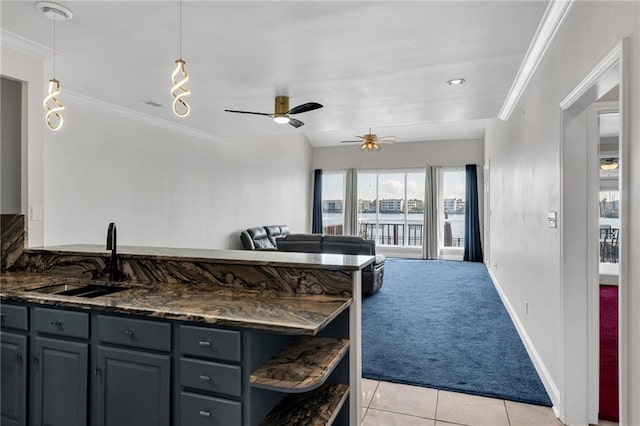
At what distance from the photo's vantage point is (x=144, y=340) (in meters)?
1.81

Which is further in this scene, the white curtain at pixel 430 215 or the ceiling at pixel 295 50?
the white curtain at pixel 430 215

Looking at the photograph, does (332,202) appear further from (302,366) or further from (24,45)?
(302,366)

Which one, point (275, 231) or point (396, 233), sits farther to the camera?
point (396, 233)

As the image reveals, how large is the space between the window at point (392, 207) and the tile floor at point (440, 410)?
25.1ft

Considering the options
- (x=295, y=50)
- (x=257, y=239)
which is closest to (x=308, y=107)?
(x=295, y=50)

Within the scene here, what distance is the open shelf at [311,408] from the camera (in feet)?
5.80

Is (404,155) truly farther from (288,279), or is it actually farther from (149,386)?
(149,386)

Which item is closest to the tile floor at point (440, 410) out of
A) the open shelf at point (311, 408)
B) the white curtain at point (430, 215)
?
the open shelf at point (311, 408)

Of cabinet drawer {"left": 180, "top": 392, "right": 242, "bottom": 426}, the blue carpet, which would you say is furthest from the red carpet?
cabinet drawer {"left": 180, "top": 392, "right": 242, "bottom": 426}

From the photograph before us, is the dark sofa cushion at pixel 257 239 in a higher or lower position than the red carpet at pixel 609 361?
higher

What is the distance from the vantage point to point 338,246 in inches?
208

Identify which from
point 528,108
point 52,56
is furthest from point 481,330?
point 52,56

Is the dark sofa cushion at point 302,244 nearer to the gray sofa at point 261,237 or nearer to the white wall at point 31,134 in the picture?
A: the gray sofa at point 261,237

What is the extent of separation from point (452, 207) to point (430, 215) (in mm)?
680
